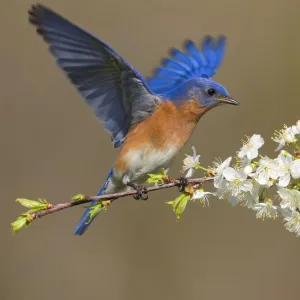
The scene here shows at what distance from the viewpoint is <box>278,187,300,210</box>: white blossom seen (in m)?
2.70

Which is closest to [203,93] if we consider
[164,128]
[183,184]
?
[164,128]

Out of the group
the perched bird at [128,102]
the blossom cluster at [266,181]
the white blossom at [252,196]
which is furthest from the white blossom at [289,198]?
the perched bird at [128,102]

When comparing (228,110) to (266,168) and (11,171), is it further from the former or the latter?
(266,168)

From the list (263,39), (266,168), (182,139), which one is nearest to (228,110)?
(263,39)

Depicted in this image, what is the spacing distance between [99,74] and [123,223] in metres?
2.80

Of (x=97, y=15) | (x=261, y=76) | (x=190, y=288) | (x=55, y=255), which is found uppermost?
(x=97, y=15)

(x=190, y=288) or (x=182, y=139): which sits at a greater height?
(x=182, y=139)

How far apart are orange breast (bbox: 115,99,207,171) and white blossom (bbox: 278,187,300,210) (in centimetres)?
125

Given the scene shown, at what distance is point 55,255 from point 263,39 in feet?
10.1

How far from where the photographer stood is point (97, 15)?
25.5 feet

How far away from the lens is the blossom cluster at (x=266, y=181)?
8.97ft

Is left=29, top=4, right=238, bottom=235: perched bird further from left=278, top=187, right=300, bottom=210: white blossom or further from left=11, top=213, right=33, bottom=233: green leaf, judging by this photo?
left=278, top=187, right=300, bottom=210: white blossom

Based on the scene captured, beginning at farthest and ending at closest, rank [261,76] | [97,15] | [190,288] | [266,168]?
1. [97,15]
2. [261,76]
3. [190,288]
4. [266,168]

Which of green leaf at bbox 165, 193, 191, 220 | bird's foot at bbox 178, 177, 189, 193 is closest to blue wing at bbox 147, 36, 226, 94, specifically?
bird's foot at bbox 178, 177, 189, 193
